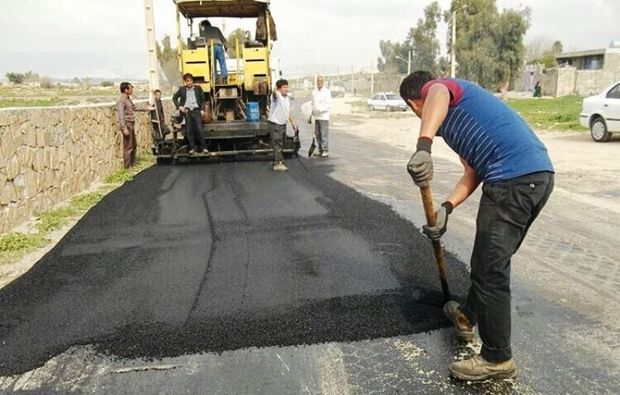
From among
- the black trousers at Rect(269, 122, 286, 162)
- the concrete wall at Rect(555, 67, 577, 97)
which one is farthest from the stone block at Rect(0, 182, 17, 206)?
the concrete wall at Rect(555, 67, 577, 97)

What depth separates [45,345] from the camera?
3207 millimetres

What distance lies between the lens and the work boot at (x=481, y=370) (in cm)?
273

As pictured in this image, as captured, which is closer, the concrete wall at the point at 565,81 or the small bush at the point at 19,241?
the small bush at the point at 19,241

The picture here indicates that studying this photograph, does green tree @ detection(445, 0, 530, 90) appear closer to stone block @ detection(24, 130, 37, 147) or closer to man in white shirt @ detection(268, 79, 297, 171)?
man in white shirt @ detection(268, 79, 297, 171)

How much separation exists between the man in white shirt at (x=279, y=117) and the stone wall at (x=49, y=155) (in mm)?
2983

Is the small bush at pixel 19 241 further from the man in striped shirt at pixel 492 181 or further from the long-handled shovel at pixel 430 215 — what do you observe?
the man in striped shirt at pixel 492 181

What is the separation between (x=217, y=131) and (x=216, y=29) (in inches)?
95.9

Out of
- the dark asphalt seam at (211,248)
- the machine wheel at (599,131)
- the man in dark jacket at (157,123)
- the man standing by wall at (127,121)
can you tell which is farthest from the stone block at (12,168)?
the machine wheel at (599,131)

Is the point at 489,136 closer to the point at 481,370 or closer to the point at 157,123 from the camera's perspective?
the point at 481,370

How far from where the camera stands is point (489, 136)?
8.95 ft

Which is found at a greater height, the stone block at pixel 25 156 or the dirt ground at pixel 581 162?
the stone block at pixel 25 156

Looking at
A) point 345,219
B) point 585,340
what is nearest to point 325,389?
point 585,340

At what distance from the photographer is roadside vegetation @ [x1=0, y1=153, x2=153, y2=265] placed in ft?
17.1

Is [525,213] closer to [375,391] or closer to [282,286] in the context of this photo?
[375,391]
